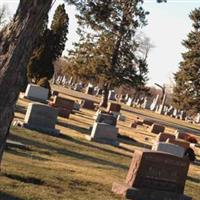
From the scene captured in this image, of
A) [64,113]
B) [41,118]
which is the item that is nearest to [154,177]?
[41,118]

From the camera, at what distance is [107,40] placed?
166 ft

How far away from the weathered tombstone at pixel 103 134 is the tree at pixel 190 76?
3232 centimetres

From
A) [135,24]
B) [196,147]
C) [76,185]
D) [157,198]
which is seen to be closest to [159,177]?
[157,198]

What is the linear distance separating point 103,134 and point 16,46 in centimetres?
1602

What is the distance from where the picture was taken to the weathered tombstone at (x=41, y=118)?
859 inches

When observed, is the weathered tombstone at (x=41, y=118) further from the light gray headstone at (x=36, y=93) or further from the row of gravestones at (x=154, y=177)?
the light gray headstone at (x=36, y=93)

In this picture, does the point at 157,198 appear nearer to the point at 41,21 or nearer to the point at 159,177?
the point at 159,177

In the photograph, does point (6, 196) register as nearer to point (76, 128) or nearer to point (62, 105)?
point (76, 128)

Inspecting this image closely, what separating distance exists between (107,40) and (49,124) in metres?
29.2

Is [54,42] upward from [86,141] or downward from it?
upward

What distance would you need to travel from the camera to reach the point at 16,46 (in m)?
7.56

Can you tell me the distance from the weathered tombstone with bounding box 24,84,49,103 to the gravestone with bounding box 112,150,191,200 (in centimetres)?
2490

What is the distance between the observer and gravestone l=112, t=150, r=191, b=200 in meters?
11.8

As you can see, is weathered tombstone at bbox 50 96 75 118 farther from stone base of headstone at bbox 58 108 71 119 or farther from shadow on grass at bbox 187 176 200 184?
shadow on grass at bbox 187 176 200 184
